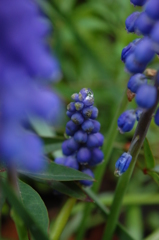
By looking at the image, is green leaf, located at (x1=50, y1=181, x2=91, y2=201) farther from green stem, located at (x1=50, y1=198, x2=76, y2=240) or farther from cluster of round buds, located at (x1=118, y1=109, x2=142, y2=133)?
cluster of round buds, located at (x1=118, y1=109, x2=142, y2=133)

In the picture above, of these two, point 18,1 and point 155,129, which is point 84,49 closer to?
point 155,129

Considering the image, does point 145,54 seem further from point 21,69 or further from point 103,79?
point 103,79

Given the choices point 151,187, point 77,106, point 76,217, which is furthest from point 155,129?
point 77,106

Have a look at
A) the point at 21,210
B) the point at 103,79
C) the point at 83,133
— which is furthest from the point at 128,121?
the point at 103,79

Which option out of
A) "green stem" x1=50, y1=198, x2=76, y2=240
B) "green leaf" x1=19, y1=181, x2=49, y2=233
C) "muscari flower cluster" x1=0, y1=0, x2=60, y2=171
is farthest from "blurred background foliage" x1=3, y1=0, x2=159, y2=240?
"muscari flower cluster" x1=0, y1=0, x2=60, y2=171

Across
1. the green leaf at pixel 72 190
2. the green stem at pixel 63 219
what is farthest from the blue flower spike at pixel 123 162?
the green stem at pixel 63 219
